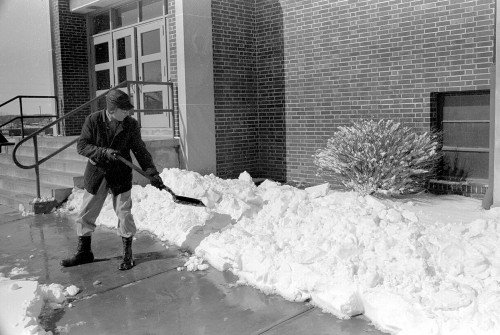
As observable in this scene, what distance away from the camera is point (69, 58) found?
46.5 ft

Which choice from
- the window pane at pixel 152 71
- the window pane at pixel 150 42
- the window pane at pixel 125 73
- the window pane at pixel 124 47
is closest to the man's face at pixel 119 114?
the window pane at pixel 152 71

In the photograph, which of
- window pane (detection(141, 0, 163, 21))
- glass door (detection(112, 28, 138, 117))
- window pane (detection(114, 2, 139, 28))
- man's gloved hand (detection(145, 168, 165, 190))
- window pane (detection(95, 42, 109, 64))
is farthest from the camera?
window pane (detection(95, 42, 109, 64))

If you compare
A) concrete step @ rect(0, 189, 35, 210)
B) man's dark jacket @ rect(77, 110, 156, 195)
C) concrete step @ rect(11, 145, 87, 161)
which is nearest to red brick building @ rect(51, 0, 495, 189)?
concrete step @ rect(11, 145, 87, 161)

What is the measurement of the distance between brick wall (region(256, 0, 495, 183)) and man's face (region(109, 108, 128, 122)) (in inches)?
202

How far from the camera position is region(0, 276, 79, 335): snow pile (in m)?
4.15

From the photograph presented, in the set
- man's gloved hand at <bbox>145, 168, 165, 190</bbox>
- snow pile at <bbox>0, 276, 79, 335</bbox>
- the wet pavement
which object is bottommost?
the wet pavement

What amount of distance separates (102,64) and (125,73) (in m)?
1.34

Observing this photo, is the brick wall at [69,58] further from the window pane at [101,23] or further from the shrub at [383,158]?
the shrub at [383,158]

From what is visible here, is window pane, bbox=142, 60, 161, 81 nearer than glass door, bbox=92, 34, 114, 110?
Yes

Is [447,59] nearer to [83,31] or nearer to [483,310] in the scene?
[483,310]

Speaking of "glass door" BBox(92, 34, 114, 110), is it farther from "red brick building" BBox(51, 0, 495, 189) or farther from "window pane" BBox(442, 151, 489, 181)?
"window pane" BBox(442, 151, 489, 181)

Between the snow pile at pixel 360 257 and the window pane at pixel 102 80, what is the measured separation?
7743 millimetres

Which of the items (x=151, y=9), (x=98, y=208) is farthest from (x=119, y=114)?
(x=151, y=9)

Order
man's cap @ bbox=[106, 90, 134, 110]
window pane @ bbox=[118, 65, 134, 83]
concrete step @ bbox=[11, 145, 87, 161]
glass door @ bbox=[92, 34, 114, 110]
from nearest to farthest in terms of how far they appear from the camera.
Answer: man's cap @ bbox=[106, 90, 134, 110] → concrete step @ bbox=[11, 145, 87, 161] → window pane @ bbox=[118, 65, 134, 83] → glass door @ bbox=[92, 34, 114, 110]
